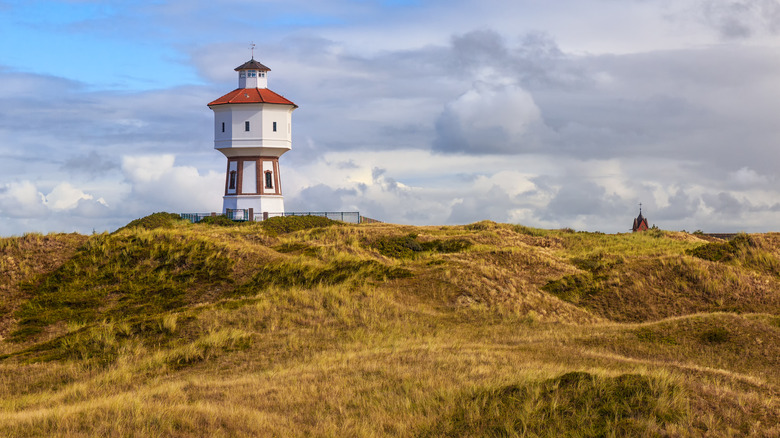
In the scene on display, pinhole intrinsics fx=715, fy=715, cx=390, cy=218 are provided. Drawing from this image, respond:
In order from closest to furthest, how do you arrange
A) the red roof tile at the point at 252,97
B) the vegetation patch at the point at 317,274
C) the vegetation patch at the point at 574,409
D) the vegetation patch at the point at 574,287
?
the vegetation patch at the point at 574,409, the vegetation patch at the point at 317,274, the vegetation patch at the point at 574,287, the red roof tile at the point at 252,97

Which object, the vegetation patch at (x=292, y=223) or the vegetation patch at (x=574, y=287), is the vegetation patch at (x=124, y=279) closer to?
the vegetation patch at (x=574, y=287)

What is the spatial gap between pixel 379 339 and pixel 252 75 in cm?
3931

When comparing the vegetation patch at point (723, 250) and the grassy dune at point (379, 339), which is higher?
the vegetation patch at point (723, 250)

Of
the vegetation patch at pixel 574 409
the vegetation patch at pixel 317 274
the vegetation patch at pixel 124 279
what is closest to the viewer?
the vegetation patch at pixel 574 409

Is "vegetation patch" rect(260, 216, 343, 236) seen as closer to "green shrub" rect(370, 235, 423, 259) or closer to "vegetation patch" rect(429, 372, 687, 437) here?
"green shrub" rect(370, 235, 423, 259)

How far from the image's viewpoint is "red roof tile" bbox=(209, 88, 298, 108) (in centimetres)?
5062

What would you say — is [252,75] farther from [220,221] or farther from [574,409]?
[574,409]

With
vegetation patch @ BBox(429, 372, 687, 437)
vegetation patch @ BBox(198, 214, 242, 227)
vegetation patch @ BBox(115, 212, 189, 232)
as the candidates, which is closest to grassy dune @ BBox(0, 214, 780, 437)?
vegetation patch @ BBox(429, 372, 687, 437)

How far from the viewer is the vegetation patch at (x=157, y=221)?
45312 millimetres

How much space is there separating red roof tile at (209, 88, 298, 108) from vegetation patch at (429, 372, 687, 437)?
42.6 metres

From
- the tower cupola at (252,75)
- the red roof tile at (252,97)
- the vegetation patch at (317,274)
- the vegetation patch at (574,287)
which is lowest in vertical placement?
the vegetation patch at (574,287)

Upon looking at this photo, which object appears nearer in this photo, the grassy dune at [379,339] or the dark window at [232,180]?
the grassy dune at [379,339]

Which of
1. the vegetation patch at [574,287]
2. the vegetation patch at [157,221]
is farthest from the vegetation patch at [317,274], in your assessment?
the vegetation patch at [157,221]

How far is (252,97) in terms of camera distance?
5103cm
